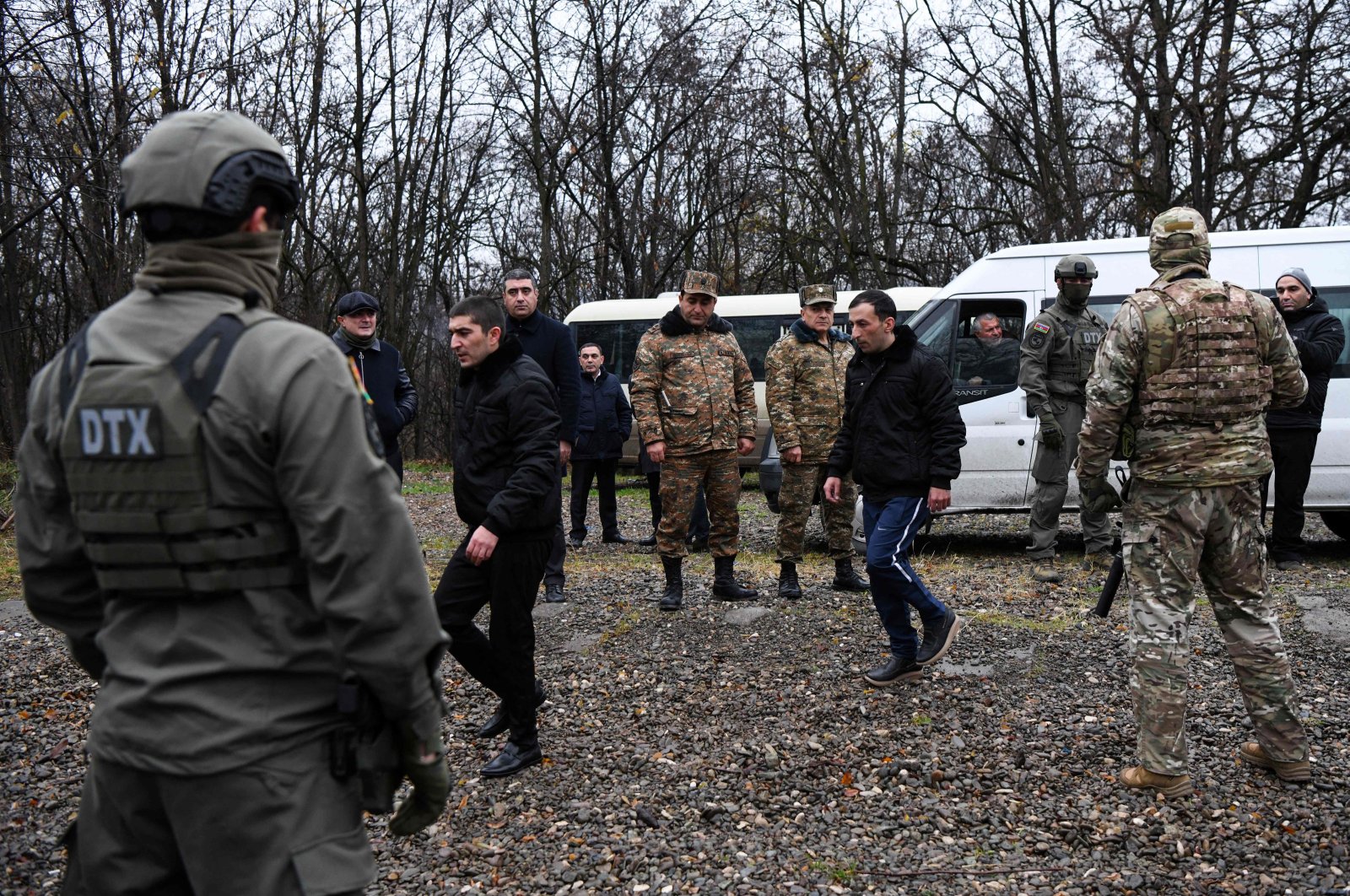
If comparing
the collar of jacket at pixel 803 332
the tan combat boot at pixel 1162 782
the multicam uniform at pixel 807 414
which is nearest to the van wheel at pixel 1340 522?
the multicam uniform at pixel 807 414

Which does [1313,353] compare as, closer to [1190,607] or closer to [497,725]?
[1190,607]

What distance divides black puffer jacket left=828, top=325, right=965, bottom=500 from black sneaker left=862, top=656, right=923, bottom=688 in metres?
0.80

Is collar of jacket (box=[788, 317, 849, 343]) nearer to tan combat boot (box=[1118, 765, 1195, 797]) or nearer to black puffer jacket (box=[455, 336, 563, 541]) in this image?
black puffer jacket (box=[455, 336, 563, 541])

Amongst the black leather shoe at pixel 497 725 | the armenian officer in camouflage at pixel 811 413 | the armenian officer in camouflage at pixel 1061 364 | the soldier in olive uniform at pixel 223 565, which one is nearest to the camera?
the soldier in olive uniform at pixel 223 565

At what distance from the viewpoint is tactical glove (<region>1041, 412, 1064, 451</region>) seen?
26.0ft

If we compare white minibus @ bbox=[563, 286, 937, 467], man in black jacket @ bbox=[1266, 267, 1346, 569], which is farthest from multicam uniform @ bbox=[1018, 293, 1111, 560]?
white minibus @ bbox=[563, 286, 937, 467]

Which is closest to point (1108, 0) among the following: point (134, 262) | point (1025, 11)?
point (1025, 11)

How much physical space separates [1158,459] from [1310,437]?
497 centimetres

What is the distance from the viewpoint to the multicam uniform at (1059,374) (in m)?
7.92

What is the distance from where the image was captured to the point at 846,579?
292 inches

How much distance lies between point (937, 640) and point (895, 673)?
0.27 m

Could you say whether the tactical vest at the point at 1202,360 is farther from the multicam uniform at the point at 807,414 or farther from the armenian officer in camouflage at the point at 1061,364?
the armenian officer in camouflage at the point at 1061,364

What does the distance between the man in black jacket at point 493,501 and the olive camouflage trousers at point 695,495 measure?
250cm

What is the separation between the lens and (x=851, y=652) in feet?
19.1
